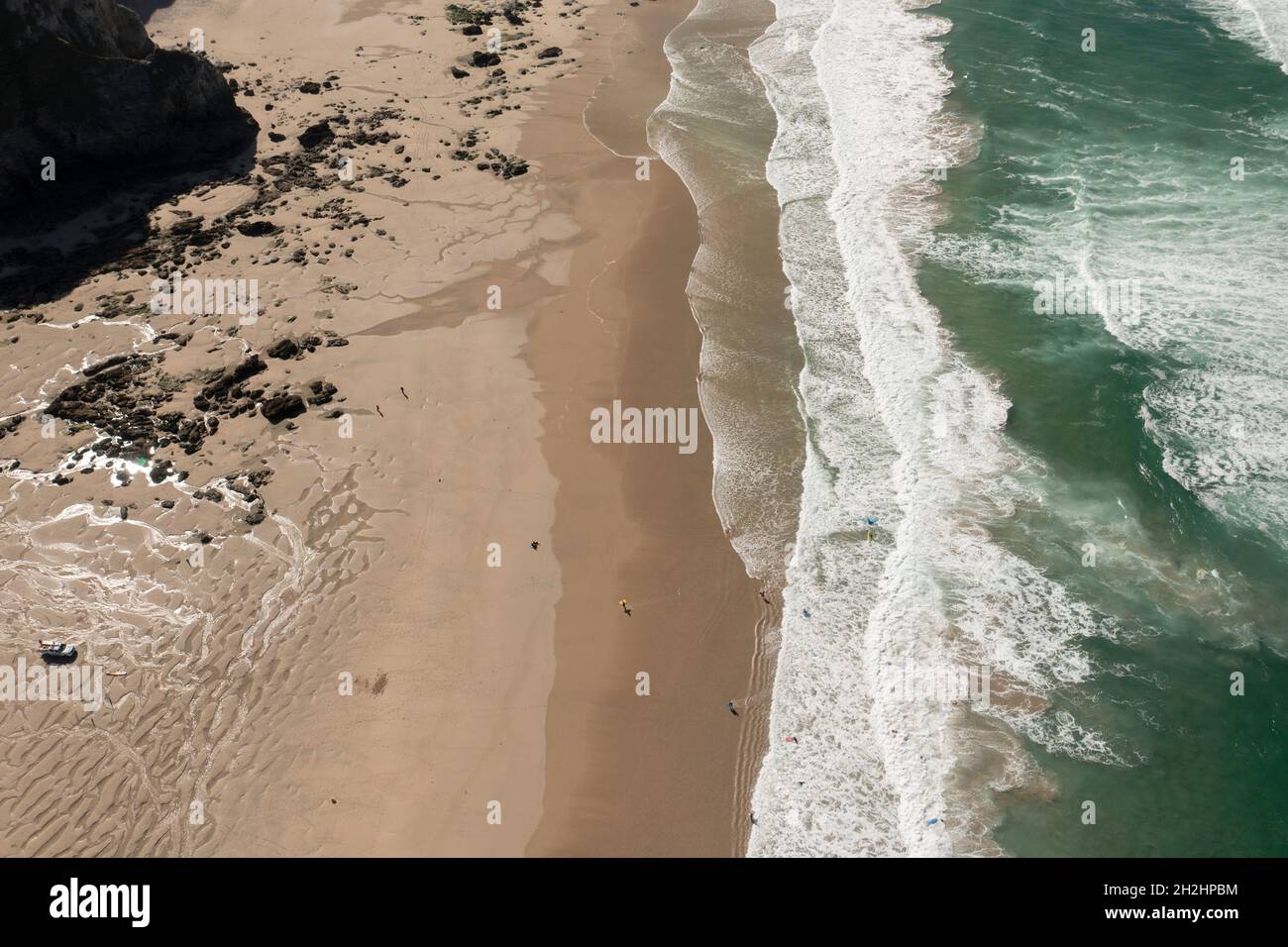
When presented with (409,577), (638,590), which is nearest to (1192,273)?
(638,590)

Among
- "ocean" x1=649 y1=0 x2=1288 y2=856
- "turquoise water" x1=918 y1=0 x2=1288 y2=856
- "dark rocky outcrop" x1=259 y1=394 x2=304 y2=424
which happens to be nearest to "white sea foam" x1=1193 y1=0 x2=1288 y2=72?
"ocean" x1=649 y1=0 x2=1288 y2=856

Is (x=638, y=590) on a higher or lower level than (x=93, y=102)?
lower

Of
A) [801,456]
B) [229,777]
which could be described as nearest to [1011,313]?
[801,456]

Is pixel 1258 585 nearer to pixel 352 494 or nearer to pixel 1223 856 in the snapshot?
pixel 1223 856
